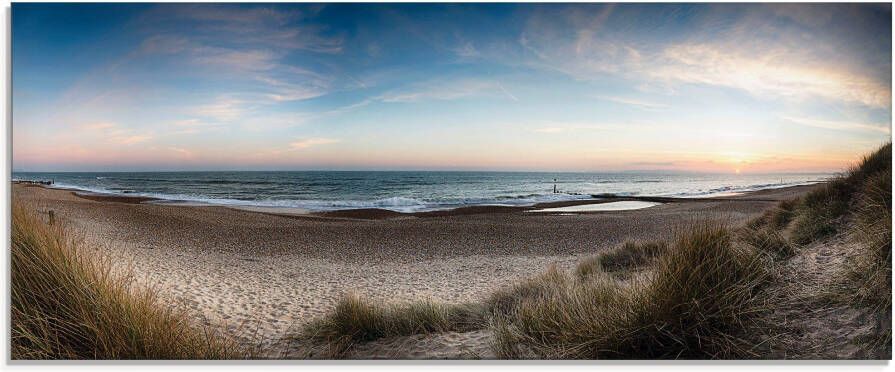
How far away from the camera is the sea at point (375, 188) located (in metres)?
7.75

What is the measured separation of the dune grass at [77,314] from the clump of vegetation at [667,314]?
73.4 inches

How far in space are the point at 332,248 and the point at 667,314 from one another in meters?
7.32

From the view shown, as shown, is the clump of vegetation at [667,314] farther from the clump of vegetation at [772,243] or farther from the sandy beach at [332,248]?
the clump of vegetation at [772,243]

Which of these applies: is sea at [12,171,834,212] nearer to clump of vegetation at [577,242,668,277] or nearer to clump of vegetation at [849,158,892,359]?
clump of vegetation at [577,242,668,277]

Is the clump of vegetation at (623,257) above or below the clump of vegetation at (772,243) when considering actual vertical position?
below

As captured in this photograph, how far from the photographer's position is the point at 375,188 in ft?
52.3

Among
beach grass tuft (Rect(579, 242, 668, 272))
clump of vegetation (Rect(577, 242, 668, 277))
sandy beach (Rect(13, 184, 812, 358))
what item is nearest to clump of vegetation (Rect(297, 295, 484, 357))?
sandy beach (Rect(13, 184, 812, 358))

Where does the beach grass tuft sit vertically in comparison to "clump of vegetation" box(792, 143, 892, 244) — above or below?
below

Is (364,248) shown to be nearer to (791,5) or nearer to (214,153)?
(214,153)

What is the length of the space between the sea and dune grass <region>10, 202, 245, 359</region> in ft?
11.2

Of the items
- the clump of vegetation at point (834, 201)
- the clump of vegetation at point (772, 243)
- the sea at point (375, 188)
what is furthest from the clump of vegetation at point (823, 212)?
the sea at point (375, 188)

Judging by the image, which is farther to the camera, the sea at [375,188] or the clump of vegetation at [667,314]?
the sea at [375,188]

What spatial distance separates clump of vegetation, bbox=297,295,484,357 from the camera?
3230 mm

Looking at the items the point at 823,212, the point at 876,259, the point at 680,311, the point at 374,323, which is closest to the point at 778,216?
the point at 823,212
